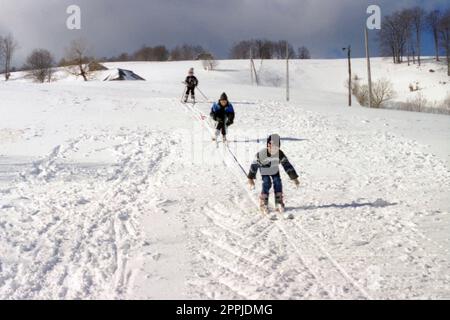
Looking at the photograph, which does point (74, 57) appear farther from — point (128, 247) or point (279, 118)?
point (128, 247)

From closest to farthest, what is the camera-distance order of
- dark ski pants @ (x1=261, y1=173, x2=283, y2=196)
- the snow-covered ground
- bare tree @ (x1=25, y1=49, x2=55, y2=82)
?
the snow-covered ground, dark ski pants @ (x1=261, y1=173, x2=283, y2=196), bare tree @ (x1=25, y1=49, x2=55, y2=82)

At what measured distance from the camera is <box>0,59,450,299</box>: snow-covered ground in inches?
209

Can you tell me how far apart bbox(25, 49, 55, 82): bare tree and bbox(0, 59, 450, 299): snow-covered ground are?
59157 millimetres

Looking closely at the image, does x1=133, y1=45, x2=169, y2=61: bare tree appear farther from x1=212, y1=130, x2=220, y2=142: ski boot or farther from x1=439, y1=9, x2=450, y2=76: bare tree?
x1=212, y1=130, x2=220, y2=142: ski boot

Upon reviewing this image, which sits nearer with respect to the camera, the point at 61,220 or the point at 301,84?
the point at 61,220

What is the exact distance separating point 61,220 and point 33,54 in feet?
257

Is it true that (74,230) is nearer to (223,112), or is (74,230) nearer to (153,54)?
(223,112)

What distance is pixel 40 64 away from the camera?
74688 mm

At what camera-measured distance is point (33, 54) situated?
251 feet

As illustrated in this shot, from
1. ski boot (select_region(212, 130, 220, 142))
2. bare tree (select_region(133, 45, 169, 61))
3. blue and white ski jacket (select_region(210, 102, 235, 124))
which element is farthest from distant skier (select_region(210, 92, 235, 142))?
bare tree (select_region(133, 45, 169, 61))

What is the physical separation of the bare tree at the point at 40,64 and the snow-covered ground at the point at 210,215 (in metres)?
59.2
